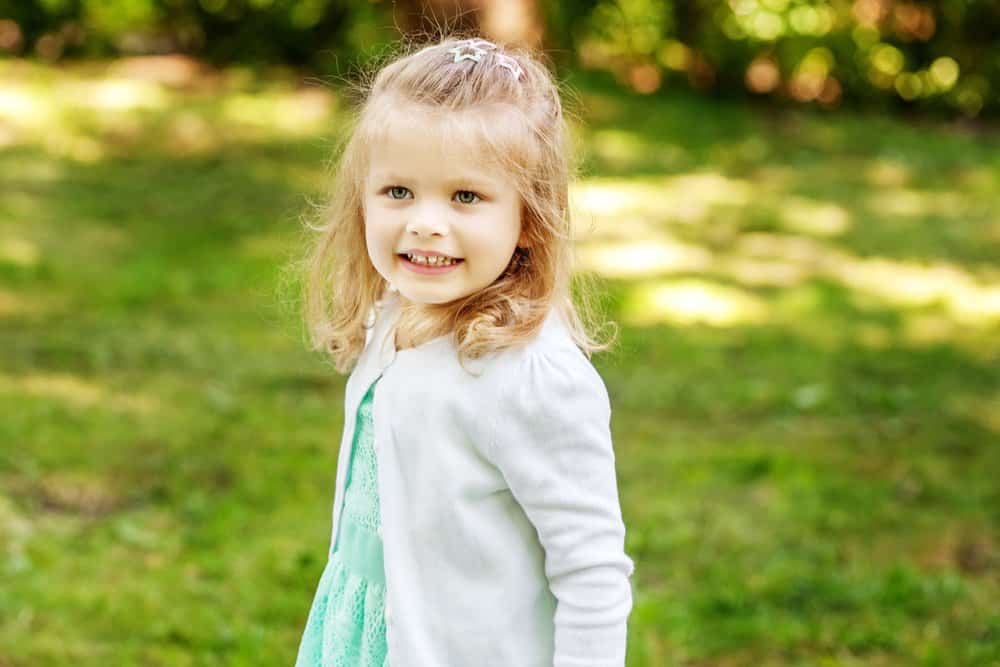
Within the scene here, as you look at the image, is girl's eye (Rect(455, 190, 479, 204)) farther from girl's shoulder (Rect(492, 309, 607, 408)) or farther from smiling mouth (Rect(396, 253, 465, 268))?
girl's shoulder (Rect(492, 309, 607, 408))

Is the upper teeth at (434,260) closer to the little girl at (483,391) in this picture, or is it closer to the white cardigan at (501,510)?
the little girl at (483,391)

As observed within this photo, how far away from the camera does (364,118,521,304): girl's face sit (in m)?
1.63

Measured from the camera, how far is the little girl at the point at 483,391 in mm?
1636

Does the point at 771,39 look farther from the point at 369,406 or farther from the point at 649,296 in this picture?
the point at 369,406

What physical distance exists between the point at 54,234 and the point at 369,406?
207 inches

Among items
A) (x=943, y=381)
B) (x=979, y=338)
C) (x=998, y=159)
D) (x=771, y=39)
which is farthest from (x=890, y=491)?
(x=771, y=39)

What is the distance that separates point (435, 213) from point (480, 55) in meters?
0.22

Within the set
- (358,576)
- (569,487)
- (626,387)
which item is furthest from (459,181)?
(626,387)

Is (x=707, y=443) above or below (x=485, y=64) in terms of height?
below

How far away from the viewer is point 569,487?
5.38 ft

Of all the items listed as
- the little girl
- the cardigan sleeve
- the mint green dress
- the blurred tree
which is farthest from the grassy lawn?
the blurred tree

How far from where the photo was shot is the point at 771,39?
381 inches

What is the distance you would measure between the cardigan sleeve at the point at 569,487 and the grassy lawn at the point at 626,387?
2.42 ft

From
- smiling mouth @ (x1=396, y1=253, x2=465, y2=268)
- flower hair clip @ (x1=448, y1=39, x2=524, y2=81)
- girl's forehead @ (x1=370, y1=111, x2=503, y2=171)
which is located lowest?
smiling mouth @ (x1=396, y1=253, x2=465, y2=268)
